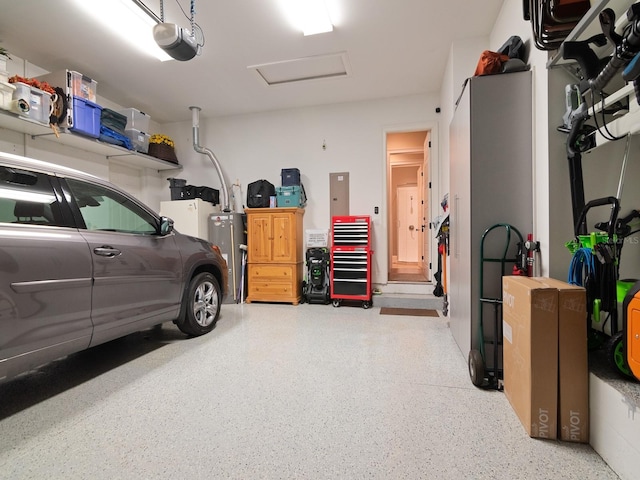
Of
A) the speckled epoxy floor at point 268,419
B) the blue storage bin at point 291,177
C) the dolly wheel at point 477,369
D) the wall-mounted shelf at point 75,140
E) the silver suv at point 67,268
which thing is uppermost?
the wall-mounted shelf at point 75,140

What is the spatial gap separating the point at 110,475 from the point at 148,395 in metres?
0.64

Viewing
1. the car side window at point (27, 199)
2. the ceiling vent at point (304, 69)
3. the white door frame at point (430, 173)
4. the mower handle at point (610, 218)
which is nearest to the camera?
the mower handle at point (610, 218)

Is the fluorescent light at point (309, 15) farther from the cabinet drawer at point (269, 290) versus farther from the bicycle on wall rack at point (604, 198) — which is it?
the cabinet drawer at point (269, 290)

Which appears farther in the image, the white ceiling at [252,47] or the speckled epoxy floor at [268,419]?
the white ceiling at [252,47]

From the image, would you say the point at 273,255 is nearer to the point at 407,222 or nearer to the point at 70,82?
the point at 70,82

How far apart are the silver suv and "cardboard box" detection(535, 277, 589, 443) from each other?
265 cm

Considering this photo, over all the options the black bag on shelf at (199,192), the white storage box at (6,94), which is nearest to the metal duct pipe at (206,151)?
the black bag on shelf at (199,192)

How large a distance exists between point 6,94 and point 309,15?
3023 mm

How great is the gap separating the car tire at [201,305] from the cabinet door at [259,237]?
1.36m

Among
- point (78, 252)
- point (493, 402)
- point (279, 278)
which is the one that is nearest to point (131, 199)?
point (78, 252)

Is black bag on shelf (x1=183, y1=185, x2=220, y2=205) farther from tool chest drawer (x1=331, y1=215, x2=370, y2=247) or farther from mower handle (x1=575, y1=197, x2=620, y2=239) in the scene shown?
mower handle (x1=575, y1=197, x2=620, y2=239)

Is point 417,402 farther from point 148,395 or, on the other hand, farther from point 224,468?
point 148,395

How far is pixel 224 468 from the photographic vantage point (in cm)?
117

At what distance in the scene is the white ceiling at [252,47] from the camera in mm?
2666
